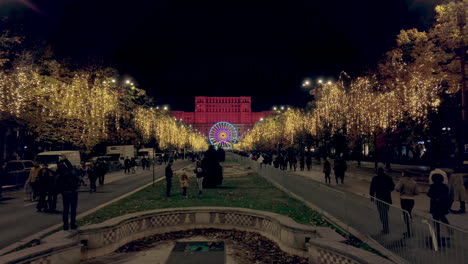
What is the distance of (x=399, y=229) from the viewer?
7.34 meters

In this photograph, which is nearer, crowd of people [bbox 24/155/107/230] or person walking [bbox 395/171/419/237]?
person walking [bbox 395/171/419/237]

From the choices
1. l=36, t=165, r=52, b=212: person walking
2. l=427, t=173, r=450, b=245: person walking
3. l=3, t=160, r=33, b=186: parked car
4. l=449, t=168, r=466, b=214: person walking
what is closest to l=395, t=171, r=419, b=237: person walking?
l=427, t=173, r=450, b=245: person walking

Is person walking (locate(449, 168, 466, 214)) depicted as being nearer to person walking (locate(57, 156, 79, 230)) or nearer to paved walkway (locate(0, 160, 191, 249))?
person walking (locate(57, 156, 79, 230))

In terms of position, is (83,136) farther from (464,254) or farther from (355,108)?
(464,254)

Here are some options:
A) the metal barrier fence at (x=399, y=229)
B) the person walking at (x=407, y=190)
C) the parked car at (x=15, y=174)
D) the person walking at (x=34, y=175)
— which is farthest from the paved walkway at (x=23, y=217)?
the person walking at (x=407, y=190)

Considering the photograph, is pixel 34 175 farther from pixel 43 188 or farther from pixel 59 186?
pixel 59 186

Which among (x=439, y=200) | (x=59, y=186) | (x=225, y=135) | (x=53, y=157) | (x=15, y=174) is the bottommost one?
(x=15, y=174)

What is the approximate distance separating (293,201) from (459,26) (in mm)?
15592

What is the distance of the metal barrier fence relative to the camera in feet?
17.5

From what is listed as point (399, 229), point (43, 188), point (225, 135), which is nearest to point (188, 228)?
point (399, 229)

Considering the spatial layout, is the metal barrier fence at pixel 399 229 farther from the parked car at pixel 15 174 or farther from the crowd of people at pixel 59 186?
the parked car at pixel 15 174

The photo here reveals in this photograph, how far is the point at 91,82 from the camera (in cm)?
4109

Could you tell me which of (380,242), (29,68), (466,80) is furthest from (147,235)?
(29,68)

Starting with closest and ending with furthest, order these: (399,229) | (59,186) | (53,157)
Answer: (399,229)
(59,186)
(53,157)
